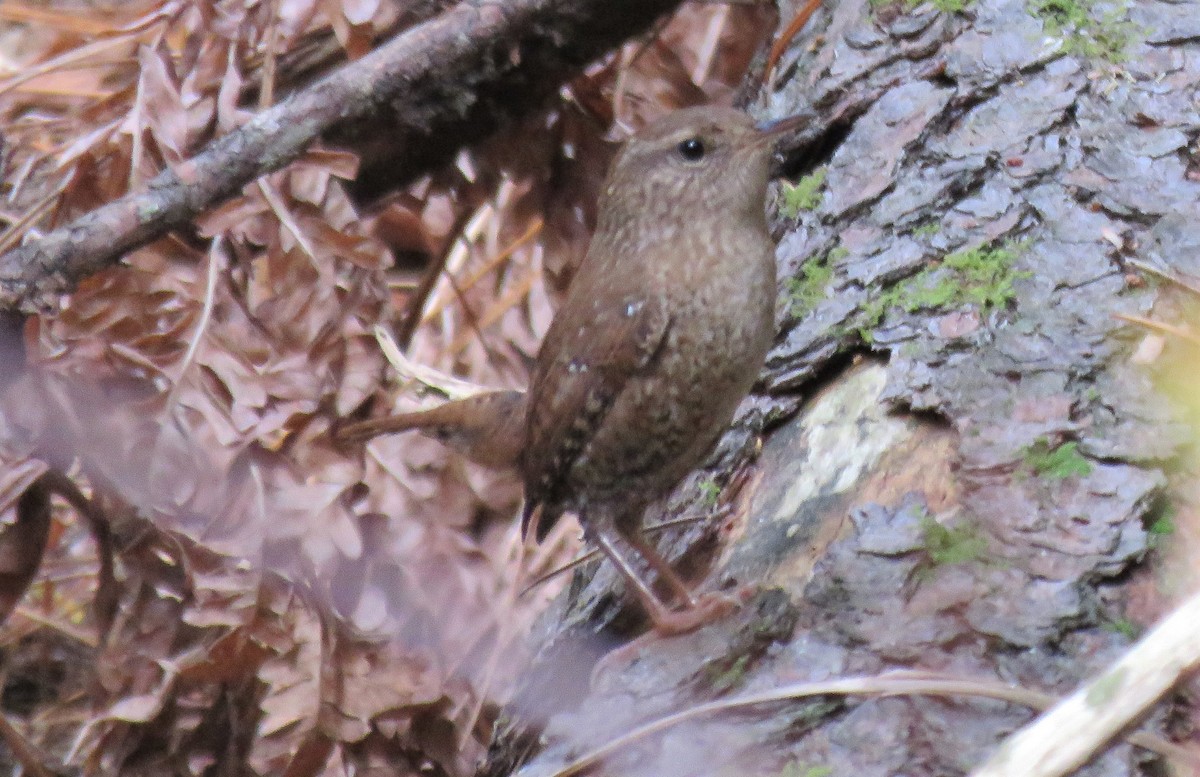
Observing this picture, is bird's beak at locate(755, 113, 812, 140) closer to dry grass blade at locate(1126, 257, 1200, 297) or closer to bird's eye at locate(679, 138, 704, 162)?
bird's eye at locate(679, 138, 704, 162)

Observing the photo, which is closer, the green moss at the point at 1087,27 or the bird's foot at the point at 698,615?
the bird's foot at the point at 698,615

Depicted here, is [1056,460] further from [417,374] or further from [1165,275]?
[417,374]

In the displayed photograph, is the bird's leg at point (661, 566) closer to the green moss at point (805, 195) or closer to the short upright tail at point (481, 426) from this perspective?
the short upright tail at point (481, 426)

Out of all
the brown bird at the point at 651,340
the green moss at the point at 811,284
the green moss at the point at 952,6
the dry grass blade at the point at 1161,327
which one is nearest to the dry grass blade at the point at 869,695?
the brown bird at the point at 651,340

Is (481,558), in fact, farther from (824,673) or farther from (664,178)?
(824,673)

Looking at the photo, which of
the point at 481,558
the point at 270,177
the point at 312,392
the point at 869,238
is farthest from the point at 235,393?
the point at 869,238

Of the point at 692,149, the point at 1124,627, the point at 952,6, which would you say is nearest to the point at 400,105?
the point at 692,149
